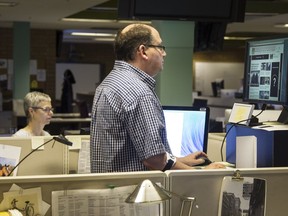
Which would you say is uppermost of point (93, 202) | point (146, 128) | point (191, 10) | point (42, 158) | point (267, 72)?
point (191, 10)

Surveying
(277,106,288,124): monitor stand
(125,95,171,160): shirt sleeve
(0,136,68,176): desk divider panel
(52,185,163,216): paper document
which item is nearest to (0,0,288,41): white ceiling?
(0,136,68,176): desk divider panel

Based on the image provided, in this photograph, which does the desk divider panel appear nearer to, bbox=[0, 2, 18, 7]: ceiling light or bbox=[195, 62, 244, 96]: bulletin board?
bbox=[0, 2, 18, 7]: ceiling light

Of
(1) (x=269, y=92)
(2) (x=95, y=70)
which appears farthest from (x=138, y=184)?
(2) (x=95, y=70)

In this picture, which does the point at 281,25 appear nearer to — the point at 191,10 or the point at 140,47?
the point at 191,10

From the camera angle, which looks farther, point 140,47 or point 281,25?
point 281,25

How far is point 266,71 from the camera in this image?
2.97m

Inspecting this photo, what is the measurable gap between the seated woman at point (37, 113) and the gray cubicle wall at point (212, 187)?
102 inches

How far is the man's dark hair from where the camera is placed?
2504 millimetres

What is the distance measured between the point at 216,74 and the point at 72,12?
376 inches

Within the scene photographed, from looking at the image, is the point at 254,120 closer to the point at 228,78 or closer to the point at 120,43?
the point at 120,43

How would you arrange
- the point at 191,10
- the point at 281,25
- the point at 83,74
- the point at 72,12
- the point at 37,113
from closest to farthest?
the point at 37,113 < the point at 191,10 < the point at 72,12 < the point at 281,25 < the point at 83,74

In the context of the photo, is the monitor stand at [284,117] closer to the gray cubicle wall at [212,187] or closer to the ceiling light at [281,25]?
the gray cubicle wall at [212,187]

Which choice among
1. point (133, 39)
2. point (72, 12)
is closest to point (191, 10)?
point (133, 39)

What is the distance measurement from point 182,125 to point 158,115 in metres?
1.25
